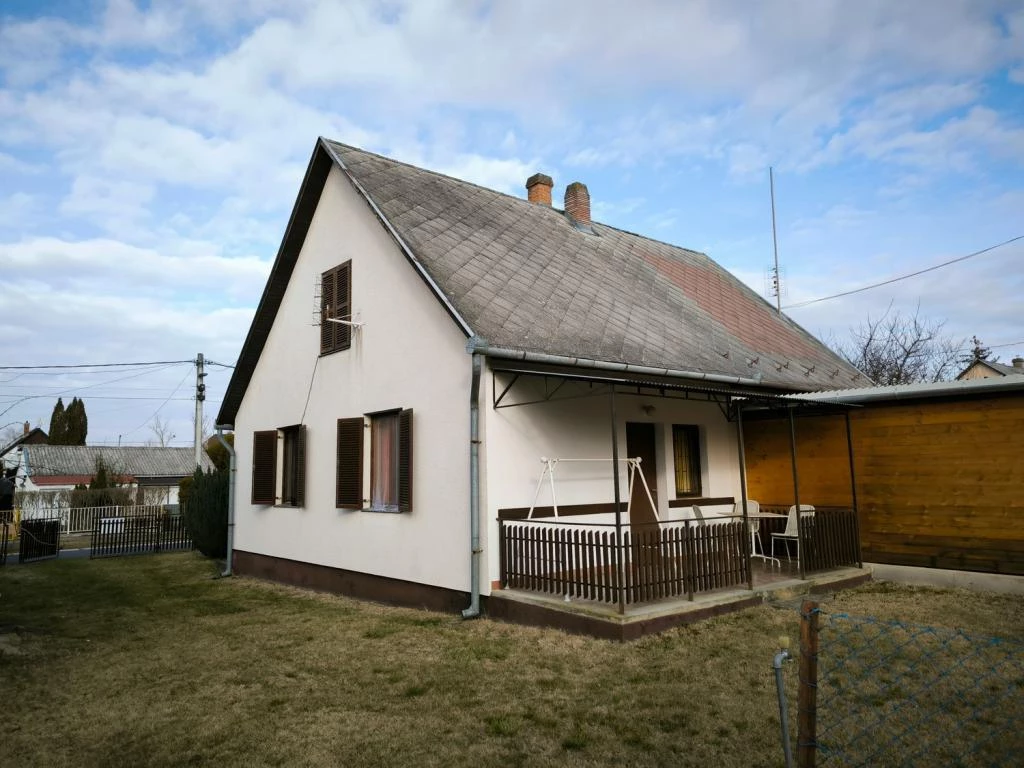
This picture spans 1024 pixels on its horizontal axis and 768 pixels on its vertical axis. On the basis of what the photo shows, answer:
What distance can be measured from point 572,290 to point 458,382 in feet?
10.0

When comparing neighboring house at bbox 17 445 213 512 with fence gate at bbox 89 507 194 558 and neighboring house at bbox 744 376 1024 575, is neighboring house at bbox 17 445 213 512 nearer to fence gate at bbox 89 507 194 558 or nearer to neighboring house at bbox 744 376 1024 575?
fence gate at bbox 89 507 194 558

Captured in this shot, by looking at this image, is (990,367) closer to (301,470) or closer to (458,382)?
(458,382)

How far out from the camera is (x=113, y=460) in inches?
1923

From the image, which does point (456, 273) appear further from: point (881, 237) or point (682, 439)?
point (881, 237)

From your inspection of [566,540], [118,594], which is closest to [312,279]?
[118,594]

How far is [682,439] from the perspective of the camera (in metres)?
11.2

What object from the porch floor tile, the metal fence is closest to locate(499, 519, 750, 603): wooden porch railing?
the porch floor tile

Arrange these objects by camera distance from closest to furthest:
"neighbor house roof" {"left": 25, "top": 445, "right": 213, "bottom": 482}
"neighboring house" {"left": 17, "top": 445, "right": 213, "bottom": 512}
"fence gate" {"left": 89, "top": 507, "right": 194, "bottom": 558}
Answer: "fence gate" {"left": 89, "top": 507, "right": 194, "bottom": 558} < "neighboring house" {"left": 17, "top": 445, "right": 213, "bottom": 512} < "neighbor house roof" {"left": 25, "top": 445, "right": 213, "bottom": 482}

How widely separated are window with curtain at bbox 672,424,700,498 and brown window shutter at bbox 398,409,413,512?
15.1 feet

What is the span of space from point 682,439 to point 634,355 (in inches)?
110

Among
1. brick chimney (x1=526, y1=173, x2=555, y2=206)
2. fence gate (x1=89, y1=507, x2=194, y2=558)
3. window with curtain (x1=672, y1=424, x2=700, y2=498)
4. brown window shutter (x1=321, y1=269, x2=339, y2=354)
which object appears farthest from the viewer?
fence gate (x1=89, y1=507, x2=194, y2=558)

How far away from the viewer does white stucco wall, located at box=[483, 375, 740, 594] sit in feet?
26.0

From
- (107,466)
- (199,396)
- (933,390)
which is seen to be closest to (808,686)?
(933,390)

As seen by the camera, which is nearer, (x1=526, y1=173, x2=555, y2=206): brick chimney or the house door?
the house door
